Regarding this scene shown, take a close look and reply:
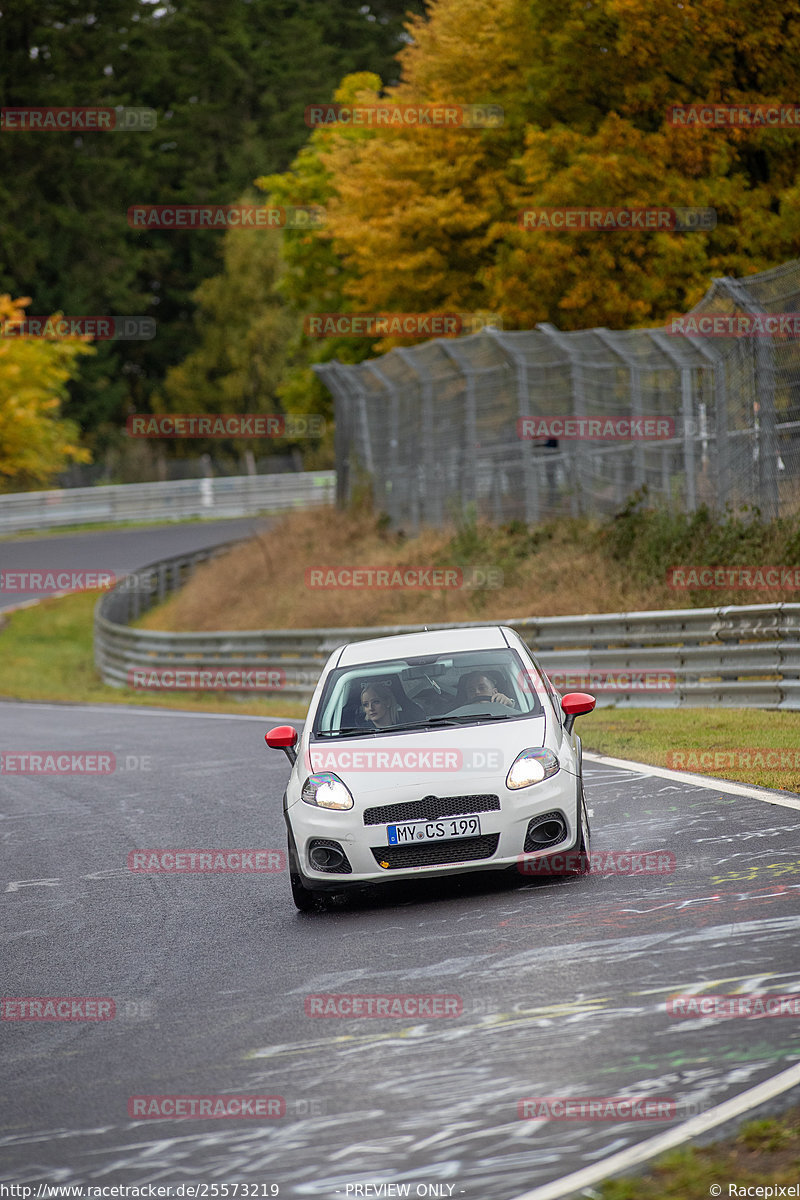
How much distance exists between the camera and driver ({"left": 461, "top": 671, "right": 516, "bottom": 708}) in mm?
9844

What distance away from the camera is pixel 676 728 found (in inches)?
589

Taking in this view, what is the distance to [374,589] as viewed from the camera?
92.7 feet

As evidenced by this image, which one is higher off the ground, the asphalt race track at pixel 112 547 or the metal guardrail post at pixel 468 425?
the metal guardrail post at pixel 468 425

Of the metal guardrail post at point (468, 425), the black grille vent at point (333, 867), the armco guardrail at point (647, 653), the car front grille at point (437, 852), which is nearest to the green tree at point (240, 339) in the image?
the metal guardrail post at point (468, 425)

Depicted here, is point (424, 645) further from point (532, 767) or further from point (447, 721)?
point (532, 767)

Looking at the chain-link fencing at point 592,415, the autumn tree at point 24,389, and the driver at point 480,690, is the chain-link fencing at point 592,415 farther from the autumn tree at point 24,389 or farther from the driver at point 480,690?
the autumn tree at point 24,389

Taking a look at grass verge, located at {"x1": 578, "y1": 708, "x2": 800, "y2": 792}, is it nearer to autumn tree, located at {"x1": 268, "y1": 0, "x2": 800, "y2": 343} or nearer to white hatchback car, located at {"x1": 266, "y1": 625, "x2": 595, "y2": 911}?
white hatchback car, located at {"x1": 266, "y1": 625, "x2": 595, "y2": 911}

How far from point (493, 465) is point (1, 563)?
2170cm

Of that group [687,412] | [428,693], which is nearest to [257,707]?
[687,412]

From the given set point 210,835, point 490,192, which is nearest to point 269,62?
point 490,192

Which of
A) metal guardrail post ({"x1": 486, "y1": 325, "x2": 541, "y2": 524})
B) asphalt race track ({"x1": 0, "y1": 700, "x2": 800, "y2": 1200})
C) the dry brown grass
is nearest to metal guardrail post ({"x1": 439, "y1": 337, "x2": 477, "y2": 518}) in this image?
the dry brown grass

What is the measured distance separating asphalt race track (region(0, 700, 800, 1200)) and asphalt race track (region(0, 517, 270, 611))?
108 ft

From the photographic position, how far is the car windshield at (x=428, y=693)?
9.70 metres

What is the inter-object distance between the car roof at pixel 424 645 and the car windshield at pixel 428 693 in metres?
0.06
